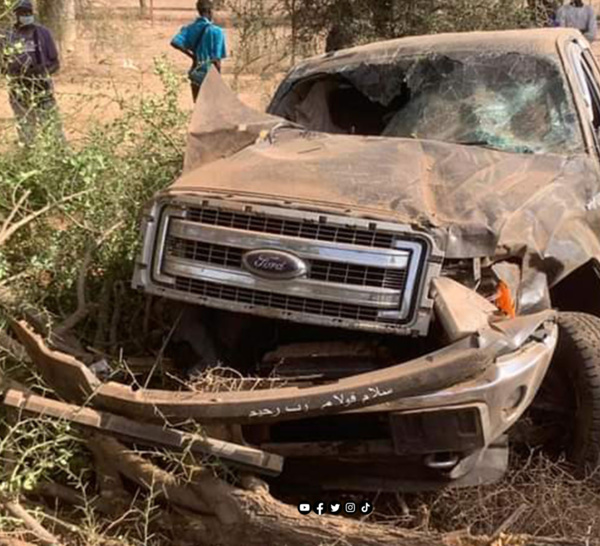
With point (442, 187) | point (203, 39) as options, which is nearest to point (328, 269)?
point (442, 187)

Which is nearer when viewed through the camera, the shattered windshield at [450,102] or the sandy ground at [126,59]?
the shattered windshield at [450,102]

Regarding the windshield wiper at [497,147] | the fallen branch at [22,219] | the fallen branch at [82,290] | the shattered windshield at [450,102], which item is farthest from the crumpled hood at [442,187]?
the fallen branch at [22,219]

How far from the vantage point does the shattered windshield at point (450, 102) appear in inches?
200

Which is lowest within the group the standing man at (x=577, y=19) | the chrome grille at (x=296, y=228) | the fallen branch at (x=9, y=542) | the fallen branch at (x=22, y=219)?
the fallen branch at (x=9, y=542)

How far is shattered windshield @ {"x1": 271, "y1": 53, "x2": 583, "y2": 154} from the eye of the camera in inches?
200

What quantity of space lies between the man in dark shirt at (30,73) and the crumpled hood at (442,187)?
1.93 meters

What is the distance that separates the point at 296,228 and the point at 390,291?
18.0 inches

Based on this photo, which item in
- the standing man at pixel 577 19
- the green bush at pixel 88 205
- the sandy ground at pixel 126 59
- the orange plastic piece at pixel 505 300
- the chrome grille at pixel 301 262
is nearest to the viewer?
the chrome grille at pixel 301 262

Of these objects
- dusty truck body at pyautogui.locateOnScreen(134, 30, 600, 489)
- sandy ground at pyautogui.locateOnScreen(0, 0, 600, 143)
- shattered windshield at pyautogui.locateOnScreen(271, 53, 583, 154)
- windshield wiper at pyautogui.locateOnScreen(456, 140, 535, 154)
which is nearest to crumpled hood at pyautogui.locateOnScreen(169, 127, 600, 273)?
dusty truck body at pyautogui.locateOnScreen(134, 30, 600, 489)

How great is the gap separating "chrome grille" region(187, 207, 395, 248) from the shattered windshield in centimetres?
147

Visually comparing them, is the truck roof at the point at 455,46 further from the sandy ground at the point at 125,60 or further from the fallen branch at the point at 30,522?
the sandy ground at the point at 125,60

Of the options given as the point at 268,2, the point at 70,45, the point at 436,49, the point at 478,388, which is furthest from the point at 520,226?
the point at 70,45

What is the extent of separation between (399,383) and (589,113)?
250cm

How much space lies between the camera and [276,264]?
152 inches
